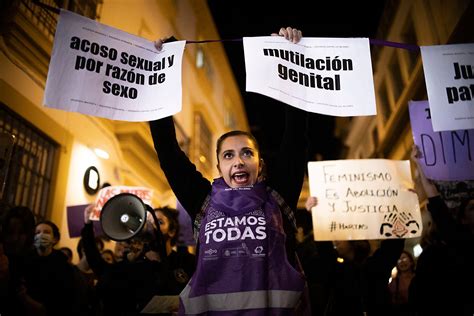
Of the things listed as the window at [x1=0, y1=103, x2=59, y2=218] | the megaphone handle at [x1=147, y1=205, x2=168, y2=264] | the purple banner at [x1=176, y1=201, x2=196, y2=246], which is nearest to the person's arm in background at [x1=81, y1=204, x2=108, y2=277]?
the megaphone handle at [x1=147, y1=205, x2=168, y2=264]

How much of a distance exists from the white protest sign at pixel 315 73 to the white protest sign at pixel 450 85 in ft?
1.60

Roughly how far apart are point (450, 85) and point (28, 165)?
5.34 meters

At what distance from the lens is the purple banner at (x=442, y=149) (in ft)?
12.1

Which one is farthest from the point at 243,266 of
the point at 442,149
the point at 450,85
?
the point at 442,149

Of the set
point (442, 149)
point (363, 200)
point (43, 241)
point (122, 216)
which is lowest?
A: point (43, 241)

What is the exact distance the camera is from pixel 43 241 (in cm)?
378

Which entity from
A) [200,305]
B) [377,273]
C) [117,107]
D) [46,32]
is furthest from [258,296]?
[46,32]

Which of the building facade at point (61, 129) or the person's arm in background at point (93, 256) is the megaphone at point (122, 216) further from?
the building facade at point (61, 129)

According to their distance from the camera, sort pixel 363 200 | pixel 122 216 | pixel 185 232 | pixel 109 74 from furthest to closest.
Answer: pixel 185 232 < pixel 363 200 < pixel 122 216 < pixel 109 74

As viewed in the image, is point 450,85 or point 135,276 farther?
point 135,276

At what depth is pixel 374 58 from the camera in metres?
17.1

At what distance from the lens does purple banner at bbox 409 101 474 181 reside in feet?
12.1

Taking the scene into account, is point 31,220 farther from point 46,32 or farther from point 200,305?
point 46,32

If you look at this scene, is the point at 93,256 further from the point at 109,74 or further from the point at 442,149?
the point at 442,149
